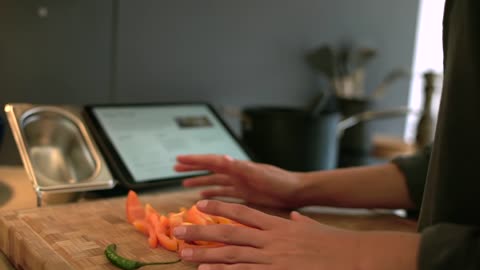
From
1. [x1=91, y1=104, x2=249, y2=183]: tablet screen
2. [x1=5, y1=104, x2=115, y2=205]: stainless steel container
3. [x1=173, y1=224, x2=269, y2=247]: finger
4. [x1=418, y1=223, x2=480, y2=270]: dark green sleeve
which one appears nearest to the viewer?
[x1=418, y1=223, x2=480, y2=270]: dark green sleeve

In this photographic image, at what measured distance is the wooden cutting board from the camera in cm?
62

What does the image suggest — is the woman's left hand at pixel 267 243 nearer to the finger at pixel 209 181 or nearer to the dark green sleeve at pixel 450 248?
the dark green sleeve at pixel 450 248

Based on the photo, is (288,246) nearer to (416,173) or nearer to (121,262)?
(121,262)

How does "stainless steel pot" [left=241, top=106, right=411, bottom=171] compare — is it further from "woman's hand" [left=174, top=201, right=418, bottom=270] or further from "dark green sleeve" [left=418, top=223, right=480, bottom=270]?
"dark green sleeve" [left=418, top=223, right=480, bottom=270]

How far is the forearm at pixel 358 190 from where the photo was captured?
35.0 inches

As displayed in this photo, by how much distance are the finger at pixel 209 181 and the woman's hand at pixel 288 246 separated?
28 centimetres

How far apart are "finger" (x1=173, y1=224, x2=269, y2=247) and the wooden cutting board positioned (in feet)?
0.14

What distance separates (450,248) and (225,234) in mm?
241

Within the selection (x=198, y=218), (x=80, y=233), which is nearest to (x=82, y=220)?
(x=80, y=233)

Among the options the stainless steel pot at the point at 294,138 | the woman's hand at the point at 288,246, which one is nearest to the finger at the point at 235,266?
the woman's hand at the point at 288,246

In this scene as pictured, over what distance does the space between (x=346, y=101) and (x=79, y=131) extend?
788mm

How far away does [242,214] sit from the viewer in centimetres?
62

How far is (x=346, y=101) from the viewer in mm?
1464

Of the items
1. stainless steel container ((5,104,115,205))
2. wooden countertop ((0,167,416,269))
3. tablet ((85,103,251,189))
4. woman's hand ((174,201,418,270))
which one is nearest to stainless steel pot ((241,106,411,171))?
tablet ((85,103,251,189))
